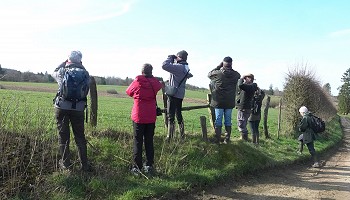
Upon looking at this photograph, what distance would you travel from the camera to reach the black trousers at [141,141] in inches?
301

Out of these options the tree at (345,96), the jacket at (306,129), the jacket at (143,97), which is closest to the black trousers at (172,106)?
the jacket at (143,97)

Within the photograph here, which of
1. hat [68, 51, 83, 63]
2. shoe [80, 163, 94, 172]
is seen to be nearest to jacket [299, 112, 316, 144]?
shoe [80, 163, 94, 172]

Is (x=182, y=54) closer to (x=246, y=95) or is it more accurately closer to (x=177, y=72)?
(x=177, y=72)

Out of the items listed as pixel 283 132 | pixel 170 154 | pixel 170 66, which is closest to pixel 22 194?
pixel 170 154

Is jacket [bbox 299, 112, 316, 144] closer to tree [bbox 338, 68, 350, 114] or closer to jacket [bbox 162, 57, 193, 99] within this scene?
jacket [bbox 162, 57, 193, 99]

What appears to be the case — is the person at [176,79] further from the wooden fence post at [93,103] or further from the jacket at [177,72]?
the wooden fence post at [93,103]

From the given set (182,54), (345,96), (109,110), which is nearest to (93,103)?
(182,54)

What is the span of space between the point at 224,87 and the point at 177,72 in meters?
1.80

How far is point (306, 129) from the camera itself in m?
12.2

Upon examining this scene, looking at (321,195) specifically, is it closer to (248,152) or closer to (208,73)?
(248,152)

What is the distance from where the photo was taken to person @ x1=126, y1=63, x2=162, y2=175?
7578 mm

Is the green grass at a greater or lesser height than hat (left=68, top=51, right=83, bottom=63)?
lesser

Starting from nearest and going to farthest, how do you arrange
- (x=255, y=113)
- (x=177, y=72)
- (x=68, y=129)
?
1. (x=68, y=129)
2. (x=177, y=72)
3. (x=255, y=113)

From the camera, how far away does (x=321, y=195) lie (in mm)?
8195
